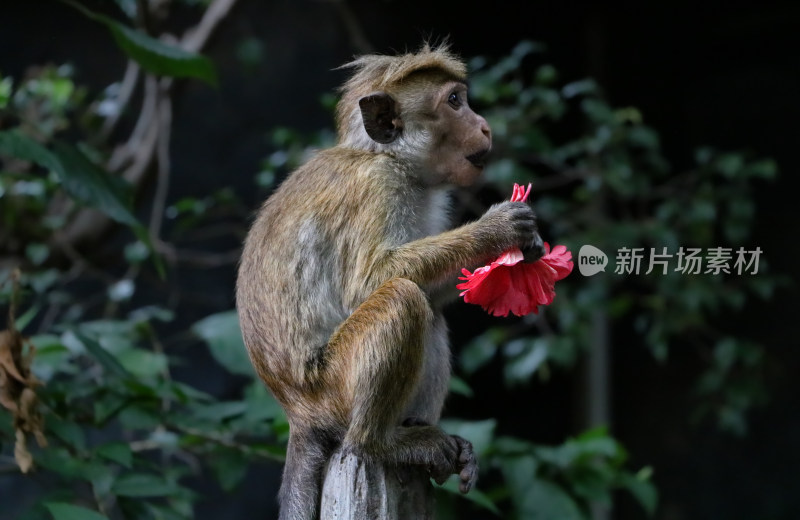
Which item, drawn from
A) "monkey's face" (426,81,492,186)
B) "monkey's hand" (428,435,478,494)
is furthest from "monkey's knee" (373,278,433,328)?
"monkey's face" (426,81,492,186)

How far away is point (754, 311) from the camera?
7.77 metres

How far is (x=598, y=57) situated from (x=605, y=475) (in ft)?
15.6

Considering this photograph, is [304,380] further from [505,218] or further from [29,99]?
[29,99]

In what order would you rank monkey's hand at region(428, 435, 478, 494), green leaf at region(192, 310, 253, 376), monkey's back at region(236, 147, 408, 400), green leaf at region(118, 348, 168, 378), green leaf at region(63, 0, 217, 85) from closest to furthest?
monkey's hand at region(428, 435, 478, 494) < monkey's back at region(236, 147, 408, 400) < green leaf at region(63, 0, 217, 85) < green leaf at region(192, 310, 253, 376) < green leaf at region(118, 348, 168, 378)

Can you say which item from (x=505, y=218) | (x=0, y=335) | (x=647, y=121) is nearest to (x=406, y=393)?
(x=505, y=218)

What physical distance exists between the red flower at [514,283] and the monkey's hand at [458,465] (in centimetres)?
54

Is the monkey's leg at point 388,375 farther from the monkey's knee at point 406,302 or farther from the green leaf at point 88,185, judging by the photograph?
the green leaf at point 88,185

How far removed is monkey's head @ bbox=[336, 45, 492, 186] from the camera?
3.49 m

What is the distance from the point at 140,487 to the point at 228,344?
0.94 m

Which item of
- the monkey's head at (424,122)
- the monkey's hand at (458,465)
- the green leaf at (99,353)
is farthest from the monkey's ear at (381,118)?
the green leaf at (99,353)

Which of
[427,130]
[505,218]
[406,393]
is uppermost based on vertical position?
[427,130]

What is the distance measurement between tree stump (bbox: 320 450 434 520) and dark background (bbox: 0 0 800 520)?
420 centimetres

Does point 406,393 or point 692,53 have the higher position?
point 692,53

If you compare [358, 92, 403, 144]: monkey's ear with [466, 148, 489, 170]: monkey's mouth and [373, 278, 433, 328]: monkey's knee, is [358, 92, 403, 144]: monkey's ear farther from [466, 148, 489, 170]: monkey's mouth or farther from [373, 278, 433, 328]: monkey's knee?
[373, 278, 433, 328]: monkey's knee
